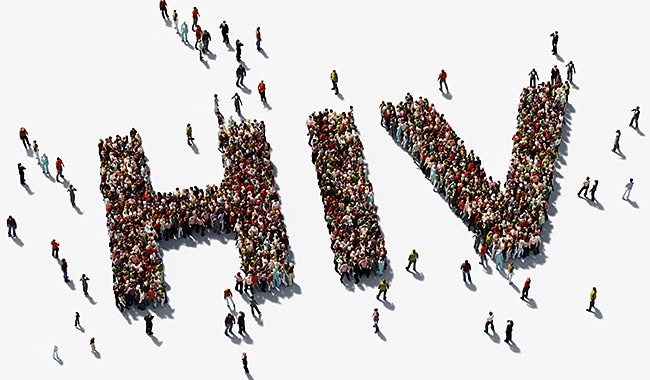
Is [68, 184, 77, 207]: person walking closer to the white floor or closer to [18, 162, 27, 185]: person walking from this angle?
the white floor

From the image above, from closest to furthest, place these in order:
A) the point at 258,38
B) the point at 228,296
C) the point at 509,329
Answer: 1. the point at 509,329
2. the point at 228,296
3. the point at 258,38

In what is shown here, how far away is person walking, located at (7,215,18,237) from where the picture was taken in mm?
73000

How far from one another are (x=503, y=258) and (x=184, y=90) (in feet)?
81.0

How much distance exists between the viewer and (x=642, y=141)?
80.5 metres

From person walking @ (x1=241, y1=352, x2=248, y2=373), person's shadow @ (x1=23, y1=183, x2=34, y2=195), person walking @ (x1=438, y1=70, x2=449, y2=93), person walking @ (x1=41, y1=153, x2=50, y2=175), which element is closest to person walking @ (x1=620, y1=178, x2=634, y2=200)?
person walking @ (x1=438, y1=70, x2=449, y2=93)

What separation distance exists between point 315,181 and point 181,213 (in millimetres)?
8582

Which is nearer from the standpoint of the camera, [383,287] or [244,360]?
[244,360]

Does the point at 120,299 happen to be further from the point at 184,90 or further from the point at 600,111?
the point at 600,111

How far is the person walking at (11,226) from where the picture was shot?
73.0 metres

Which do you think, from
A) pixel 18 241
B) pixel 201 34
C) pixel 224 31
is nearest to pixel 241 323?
pixel 18 241

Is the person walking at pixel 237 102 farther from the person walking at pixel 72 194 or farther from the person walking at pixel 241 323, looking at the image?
the person walking at pixel 241 323

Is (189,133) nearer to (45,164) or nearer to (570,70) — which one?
(45,164)

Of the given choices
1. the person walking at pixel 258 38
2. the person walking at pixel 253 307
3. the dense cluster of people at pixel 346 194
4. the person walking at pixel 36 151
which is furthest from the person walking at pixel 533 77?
the person walking at pixel 36 151

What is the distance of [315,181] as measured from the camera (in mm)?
77000
